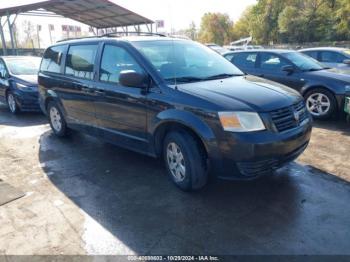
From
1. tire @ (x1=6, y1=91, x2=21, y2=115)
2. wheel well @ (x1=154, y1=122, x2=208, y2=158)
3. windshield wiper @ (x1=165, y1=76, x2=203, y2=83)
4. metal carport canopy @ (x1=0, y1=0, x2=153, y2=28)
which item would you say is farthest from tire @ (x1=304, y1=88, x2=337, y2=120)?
metal carport canopy @ (x1=0, y1=0, x2=153, y2=28)

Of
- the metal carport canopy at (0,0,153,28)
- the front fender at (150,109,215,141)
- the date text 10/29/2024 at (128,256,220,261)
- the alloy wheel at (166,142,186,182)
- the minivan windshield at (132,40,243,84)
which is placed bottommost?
the date text 10/29/2024 at (128,256,220,261)

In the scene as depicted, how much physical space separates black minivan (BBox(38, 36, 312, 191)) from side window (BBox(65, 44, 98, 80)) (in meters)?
0.01

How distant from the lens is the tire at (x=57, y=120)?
6125 millimetres

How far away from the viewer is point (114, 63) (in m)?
4.55

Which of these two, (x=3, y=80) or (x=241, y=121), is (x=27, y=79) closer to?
(x=3, y=80)

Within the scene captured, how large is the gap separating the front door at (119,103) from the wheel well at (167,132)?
209mm

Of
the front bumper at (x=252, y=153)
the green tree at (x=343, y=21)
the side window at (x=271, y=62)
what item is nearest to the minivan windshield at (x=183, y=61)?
the front bumper at (x=252, y=153)

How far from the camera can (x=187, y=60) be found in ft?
14.6

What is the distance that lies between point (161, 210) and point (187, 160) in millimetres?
611

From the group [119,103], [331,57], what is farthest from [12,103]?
[331,57]

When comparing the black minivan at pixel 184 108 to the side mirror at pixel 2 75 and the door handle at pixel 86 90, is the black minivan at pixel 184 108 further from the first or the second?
the side mirror at pixel 2 75

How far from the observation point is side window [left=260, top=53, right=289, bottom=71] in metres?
7.73

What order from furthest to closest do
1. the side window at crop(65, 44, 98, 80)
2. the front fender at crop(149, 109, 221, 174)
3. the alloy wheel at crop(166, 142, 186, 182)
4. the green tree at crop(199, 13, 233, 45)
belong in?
1. the green tree at crop(199, 13, 233, 45)
2. the side window at crop(65, 44, 98, 80)
3. the alloy wheel at crop(166, 142, 186, 182)
4. the front fender at crop(149, 109, 221, 174)

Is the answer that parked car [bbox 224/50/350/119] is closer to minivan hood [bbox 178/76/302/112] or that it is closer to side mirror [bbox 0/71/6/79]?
minivan hood [bbox 178/76/302/112]
